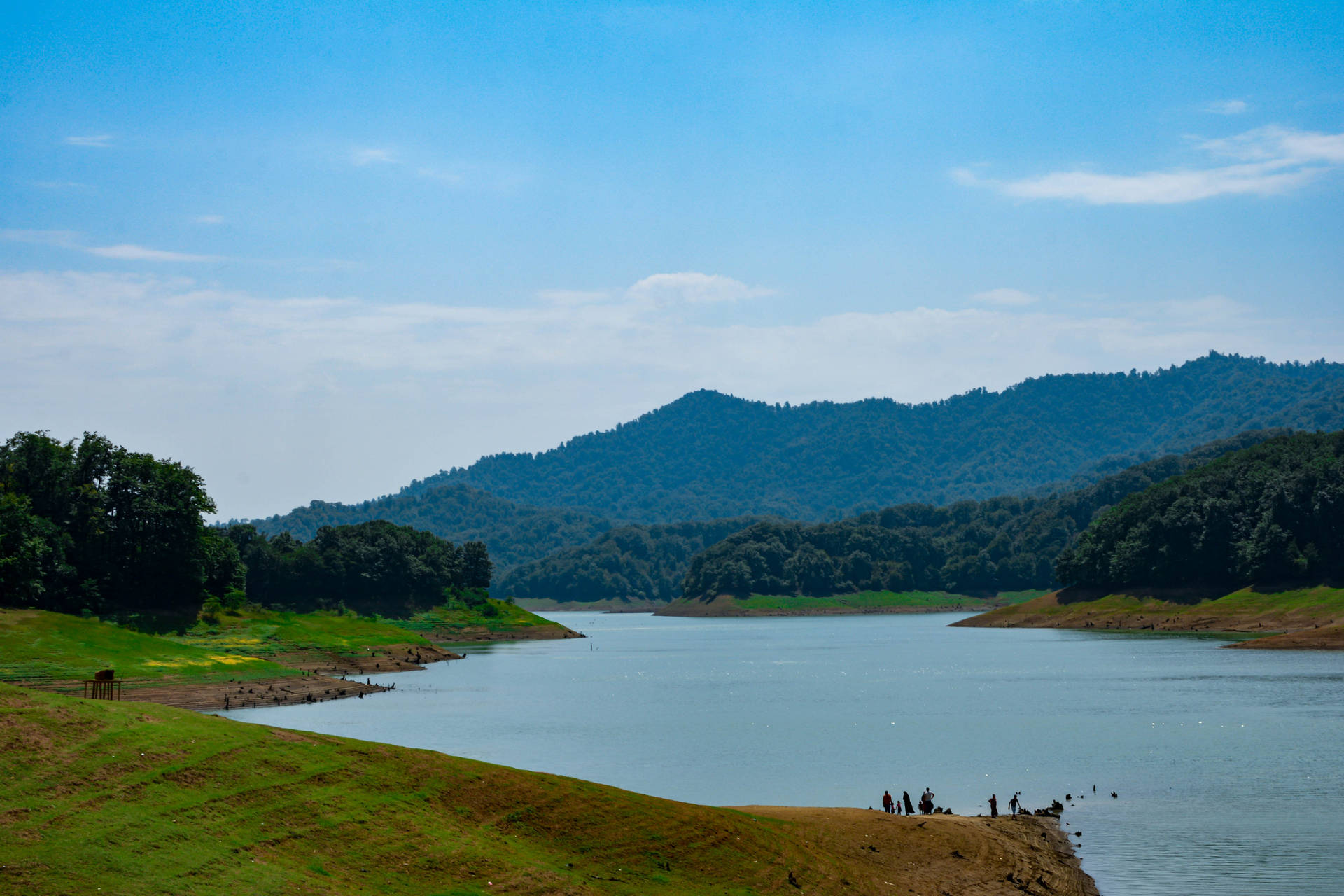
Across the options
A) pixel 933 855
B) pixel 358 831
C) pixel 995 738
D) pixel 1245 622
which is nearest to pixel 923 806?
pixel 933 855

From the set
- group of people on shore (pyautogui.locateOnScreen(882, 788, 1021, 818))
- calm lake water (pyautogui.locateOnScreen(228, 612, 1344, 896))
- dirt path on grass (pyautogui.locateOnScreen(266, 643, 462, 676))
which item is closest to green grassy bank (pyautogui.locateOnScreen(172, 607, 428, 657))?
dirt path on grass (pyautogui.locateOnScreen(266, 643, 462, 676))

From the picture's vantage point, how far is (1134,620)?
19412cm

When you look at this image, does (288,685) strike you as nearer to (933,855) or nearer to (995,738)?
(995,738)

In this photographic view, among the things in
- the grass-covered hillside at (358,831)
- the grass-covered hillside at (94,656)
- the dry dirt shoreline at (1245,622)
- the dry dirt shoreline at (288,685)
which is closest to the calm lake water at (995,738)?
the dry dirt shoreline at (288,685)

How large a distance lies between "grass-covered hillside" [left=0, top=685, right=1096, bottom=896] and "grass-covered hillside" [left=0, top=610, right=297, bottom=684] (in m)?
56.3

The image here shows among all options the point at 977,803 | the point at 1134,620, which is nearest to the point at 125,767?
the point at 977,803

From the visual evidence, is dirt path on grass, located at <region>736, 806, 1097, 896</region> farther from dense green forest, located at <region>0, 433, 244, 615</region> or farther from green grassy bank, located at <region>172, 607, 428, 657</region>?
dense green forest, located at <region>0, 433, 244, 615</region>

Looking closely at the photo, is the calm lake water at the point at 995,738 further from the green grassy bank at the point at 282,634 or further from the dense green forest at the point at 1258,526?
the dense green forest at the point at 1258,526

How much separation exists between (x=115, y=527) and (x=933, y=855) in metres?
121

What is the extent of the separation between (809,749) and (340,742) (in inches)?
1587

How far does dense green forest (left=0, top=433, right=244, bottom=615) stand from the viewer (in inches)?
4941

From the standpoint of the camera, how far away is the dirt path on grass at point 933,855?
38281 mm

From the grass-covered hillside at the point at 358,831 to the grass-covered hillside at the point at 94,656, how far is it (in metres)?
56.3

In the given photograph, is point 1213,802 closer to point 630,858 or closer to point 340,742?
point 630,858
